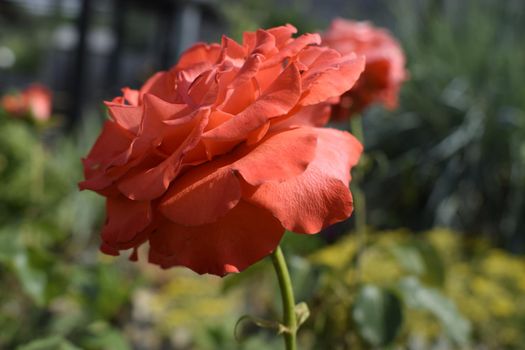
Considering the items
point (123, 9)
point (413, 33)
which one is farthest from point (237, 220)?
point (123, 9)

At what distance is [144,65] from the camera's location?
8.21m

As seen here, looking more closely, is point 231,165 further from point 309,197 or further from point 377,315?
point 377,315

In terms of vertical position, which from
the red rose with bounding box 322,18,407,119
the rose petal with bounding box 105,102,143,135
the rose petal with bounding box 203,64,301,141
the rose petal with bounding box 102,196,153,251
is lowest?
the red rose with bounding box 322,18,407,119

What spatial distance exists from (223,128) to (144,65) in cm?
803

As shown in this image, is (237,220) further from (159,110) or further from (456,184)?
(456,184)

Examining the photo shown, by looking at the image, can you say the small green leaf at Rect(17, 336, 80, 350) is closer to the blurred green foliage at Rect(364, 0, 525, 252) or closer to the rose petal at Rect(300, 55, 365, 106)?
the rose petal at Rect(300, 55, 365, 106)

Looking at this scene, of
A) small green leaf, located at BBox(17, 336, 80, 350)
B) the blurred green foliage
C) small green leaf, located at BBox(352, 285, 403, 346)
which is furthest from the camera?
the blurred green foliage

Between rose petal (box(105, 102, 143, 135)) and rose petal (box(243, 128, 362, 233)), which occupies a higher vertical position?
rose petal (box(243, 128, 362, 233))

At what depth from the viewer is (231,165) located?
0.41 m

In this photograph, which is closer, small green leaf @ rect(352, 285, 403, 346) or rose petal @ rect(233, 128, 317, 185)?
rose petal @ rect(233, 128, 317, 185)

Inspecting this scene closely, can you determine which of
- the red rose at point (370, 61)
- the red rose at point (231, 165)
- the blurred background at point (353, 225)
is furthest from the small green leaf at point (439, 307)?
the red rose at point (231, 165)

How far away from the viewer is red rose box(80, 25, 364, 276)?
41 centimetres

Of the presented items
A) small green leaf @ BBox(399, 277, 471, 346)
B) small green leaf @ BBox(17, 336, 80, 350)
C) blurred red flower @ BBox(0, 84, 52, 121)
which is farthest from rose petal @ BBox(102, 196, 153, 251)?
blurred red flower @ BBox(0, 84, 52, 121)

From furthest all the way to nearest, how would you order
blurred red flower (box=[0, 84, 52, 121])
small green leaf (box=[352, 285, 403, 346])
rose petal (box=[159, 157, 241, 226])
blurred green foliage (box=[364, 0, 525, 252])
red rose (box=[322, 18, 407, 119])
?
1. blurred green foliage (box=[364, 0, 525, 252])
2. blurred red flower (box=[0, 84, 52, 121])
3. red rose (box=[322, 18, 407, 119])
4. small green leaf (box=[352, 285, 403, 346])
5. rose petal (box=[159, 157, 241, 226])
